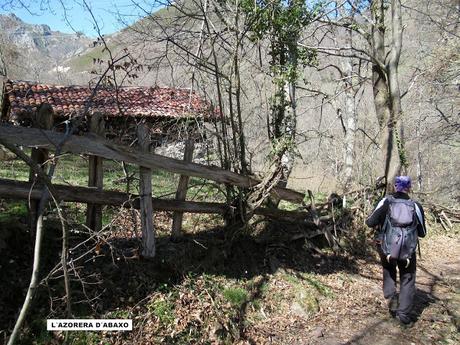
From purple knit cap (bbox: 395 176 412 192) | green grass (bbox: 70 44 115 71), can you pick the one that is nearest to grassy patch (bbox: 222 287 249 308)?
purple knit cap (bbox: 395 176 412 192)

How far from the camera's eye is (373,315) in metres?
5.68

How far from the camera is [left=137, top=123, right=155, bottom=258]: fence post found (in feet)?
16.0

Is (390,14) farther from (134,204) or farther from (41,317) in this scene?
(41,317)

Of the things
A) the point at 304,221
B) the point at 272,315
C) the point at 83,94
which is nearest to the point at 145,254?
the point at 272,315

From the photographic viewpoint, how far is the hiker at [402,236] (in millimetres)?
5227

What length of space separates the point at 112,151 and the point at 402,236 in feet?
12.3

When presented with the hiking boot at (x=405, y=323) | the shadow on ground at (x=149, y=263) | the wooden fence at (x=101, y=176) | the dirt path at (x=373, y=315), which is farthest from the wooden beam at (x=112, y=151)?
the hiking boot at (x=405, y=323)

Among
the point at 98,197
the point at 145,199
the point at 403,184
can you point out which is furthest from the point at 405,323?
the point at 98,197

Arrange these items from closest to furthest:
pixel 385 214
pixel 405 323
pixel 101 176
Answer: pixel 101 176
pixel 405 323
pixel 385 214

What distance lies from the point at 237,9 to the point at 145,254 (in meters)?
3.58

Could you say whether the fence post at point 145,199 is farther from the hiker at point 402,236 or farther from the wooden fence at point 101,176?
the hiker at point 402,236

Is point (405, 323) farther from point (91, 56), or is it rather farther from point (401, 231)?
point (91, 56)

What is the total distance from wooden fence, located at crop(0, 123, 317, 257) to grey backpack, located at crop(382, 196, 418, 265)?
2.00 metres

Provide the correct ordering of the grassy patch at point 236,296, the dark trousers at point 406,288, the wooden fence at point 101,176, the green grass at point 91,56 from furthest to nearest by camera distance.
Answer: the green grass at point 91,56 < the dark trousers at point 406,288 < the grassy patch at point 236,296 < the wooden fence at point 101,176
